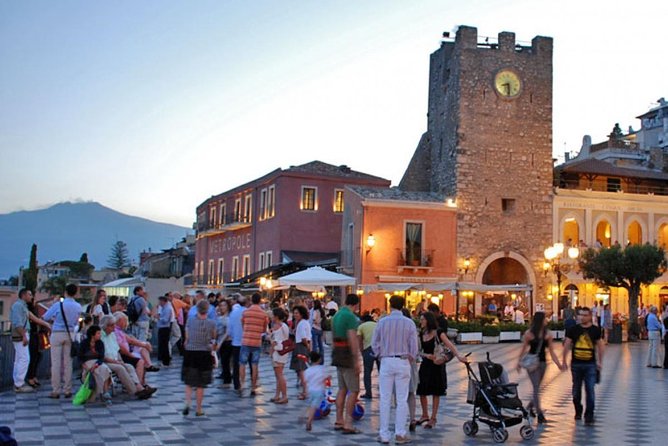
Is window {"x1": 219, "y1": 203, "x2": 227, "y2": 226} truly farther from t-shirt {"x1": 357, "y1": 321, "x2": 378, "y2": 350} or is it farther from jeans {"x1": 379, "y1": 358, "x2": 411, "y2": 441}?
jeans {"x1": 379, "y1": 358, "x2": 411, "y2": 441}

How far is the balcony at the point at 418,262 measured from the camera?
34.8m

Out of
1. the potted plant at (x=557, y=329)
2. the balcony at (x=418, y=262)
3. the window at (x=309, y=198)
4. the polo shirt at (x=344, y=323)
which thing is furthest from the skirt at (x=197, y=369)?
the window at (x=309, y=198)

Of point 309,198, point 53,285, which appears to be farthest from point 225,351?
point 53,285

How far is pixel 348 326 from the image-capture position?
9656mm

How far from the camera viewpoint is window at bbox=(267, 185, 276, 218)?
4150 centimetres

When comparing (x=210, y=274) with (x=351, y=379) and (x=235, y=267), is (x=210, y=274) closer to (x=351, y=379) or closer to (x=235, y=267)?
(x=235, y=267)

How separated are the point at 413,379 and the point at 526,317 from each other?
956 inches

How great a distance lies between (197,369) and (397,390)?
3017 millimetres

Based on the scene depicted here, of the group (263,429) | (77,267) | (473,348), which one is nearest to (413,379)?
(263,429)

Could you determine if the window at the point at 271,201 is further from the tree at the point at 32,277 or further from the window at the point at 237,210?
the tree at the point at 32,277

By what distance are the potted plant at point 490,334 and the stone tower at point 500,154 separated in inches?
338

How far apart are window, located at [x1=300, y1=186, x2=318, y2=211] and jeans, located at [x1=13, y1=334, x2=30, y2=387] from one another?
94.2ft

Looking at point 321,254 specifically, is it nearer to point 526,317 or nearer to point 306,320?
point 526,317

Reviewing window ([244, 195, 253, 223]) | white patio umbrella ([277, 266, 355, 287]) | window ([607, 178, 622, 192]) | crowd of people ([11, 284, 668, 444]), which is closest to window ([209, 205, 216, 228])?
window ([244, 195, 253, 223])
